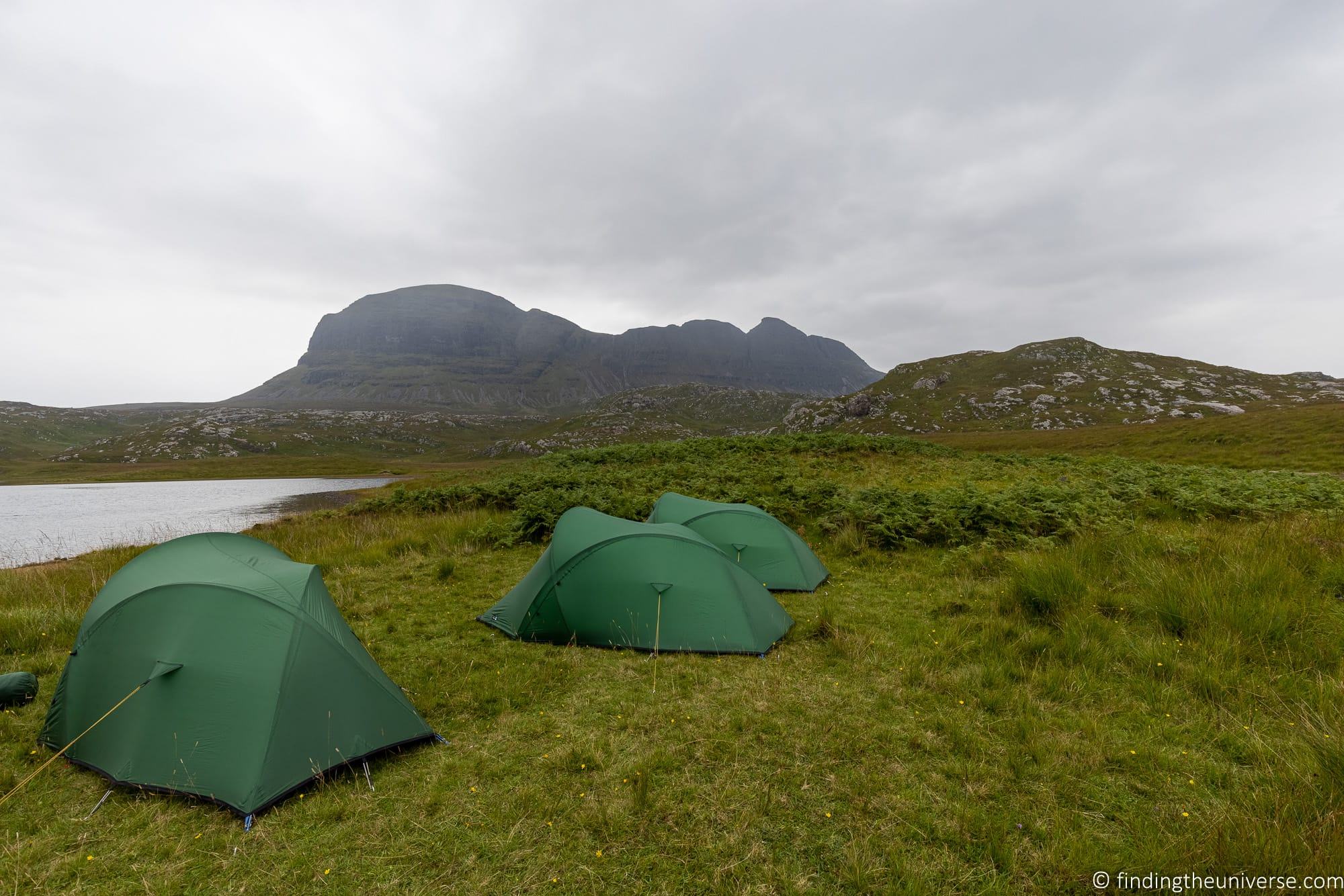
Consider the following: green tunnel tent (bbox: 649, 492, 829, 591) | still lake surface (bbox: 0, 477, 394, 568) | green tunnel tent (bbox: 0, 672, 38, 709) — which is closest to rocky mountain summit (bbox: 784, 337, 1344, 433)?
still lake surface (bbox: 0, 477, 394, 568)

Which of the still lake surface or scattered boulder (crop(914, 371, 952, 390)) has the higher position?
scattered boulder (crop(914, 371, 952, 390))

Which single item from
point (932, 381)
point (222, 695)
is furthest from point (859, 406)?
point (222, 695)

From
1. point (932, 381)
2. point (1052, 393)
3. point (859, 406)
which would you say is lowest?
point (859, 406)

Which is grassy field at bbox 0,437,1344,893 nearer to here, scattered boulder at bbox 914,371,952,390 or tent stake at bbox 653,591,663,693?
tent stake at bbox 653,591,663,693

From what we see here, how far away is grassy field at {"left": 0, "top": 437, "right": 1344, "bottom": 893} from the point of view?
12.5ft

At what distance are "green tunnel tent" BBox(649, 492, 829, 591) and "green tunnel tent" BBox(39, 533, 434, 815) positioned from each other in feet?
21.8

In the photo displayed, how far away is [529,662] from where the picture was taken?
7.56 metres

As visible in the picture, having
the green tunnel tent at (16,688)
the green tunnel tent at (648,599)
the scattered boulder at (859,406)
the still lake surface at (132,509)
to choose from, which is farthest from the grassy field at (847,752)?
the scattered boulder at (859,406)

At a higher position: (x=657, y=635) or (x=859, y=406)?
(x=859, y=406)

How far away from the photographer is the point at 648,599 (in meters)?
8.03

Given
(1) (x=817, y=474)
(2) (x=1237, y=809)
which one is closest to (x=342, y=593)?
(2) (x=1237, y=809)

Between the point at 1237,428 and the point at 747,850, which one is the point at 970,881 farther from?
the point at 1237,428

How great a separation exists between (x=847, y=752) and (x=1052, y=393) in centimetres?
16002

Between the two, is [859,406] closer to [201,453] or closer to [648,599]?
[648,599]
